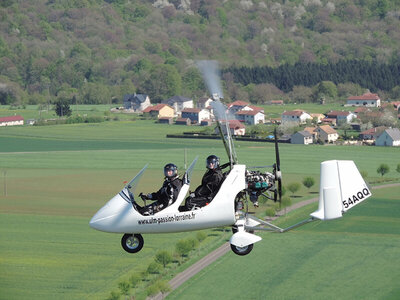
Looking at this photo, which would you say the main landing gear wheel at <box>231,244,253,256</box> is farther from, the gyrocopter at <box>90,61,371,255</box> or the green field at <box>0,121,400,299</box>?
the green field at <box>0,121,400,299</box>

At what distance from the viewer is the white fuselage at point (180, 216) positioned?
42.4 meters

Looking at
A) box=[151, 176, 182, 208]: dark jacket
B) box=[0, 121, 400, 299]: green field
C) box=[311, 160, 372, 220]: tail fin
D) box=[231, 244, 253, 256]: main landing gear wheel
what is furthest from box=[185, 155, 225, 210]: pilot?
box=[0, 121, 400, 299]: green field

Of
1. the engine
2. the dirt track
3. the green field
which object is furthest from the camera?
the green field

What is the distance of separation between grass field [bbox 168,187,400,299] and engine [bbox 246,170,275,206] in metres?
56.6

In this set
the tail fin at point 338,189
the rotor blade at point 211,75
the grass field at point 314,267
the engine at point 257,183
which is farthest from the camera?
the grass field at point 314,267

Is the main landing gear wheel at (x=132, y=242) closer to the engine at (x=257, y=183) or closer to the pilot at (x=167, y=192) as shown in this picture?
the pilot at (x=167, y=192)

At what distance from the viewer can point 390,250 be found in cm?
11794

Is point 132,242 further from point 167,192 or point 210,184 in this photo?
point 210,184

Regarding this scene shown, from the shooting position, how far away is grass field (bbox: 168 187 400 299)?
332 feet

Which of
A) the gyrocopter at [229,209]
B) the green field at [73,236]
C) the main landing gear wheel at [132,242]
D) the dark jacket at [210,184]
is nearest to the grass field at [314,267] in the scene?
the green field at [73,236]

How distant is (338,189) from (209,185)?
6.06 metres

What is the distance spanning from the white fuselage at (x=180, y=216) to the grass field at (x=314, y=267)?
186 feet

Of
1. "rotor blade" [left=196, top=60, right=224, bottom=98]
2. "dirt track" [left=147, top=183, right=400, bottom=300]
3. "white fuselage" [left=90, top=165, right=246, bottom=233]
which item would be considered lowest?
"dirt track" [left=147, top=183, right=400, bottom=300]

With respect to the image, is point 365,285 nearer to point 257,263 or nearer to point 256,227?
point 257,263
